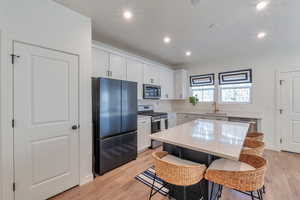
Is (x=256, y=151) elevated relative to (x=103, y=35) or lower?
lower

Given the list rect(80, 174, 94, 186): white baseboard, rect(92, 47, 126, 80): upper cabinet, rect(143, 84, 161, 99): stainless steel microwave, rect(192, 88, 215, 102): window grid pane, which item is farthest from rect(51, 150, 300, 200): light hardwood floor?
rect(192, 88, 215, 102): window grid pane

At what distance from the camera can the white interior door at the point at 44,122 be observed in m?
1.78

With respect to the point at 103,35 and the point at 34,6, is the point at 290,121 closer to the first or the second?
the point at 103,35

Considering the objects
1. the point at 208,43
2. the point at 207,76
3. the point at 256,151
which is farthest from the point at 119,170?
the point at 207,76

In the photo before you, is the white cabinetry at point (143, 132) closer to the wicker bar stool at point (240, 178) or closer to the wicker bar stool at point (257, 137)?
the wicker bar stool at point (257, 137)

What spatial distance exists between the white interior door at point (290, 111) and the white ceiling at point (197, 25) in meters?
0.80

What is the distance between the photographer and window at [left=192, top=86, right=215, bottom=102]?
16.7ft

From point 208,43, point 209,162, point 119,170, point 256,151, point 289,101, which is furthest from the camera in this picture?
point 289,101

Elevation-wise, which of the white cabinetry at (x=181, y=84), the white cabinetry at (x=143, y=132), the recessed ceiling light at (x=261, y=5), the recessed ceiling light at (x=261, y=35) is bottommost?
the white cabinetry at (x=143, y=132)

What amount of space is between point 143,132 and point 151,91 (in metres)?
1.30

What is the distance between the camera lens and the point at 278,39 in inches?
129

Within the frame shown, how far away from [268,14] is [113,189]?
12.1ft

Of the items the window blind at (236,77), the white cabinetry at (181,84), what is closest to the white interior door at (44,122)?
the white cabinetry at (181,84)

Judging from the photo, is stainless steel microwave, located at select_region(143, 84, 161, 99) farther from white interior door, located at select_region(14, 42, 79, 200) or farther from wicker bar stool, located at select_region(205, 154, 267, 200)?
wicker bar stool, located at select_region(205, 154, 267, 200)
